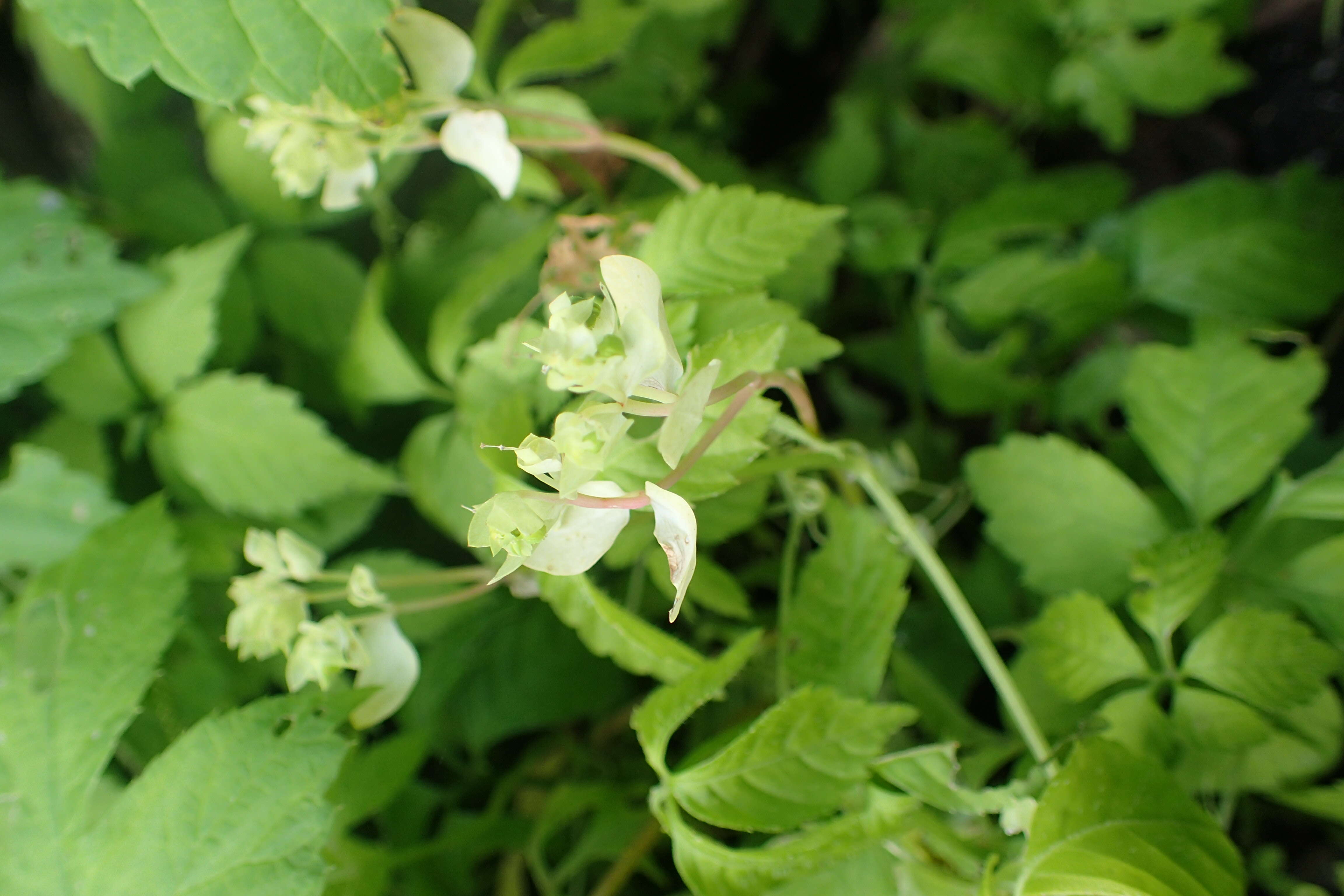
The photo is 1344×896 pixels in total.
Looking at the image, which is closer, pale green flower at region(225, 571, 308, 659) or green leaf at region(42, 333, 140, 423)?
pale green flower at region(225, 571, 308, 659)

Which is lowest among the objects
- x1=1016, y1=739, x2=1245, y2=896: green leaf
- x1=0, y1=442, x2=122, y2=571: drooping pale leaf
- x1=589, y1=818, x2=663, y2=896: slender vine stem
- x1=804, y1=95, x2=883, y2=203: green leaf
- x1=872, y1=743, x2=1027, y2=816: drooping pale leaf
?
x1=589, y1=818, x2=663, y2=896: slender vine stem

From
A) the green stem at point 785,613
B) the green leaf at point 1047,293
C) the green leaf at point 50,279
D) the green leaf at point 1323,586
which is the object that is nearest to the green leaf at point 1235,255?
the green leaf at point 1047,293

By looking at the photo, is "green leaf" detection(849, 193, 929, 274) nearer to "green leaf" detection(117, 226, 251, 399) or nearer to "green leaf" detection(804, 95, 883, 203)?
"green leaf" detection(804, 95, 883, 203)

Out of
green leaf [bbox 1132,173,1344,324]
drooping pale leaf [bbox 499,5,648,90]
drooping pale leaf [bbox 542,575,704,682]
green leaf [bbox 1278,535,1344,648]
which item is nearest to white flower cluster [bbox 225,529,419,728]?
drooping pale leaf [bbox 542,575,704,682]

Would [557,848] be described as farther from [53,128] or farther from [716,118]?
[53,128]

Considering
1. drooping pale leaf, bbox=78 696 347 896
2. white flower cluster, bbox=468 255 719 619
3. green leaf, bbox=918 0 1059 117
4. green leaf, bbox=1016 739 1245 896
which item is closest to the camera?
white flower cluster, bbox=468 255 719 619

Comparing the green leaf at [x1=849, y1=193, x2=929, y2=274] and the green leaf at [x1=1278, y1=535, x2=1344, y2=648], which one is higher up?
the green leaf at [x1=849, y1=193, x2=929, y2=274]

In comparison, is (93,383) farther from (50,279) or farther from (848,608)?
(848,608)

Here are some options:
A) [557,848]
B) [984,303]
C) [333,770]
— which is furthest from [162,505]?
[984,303]
